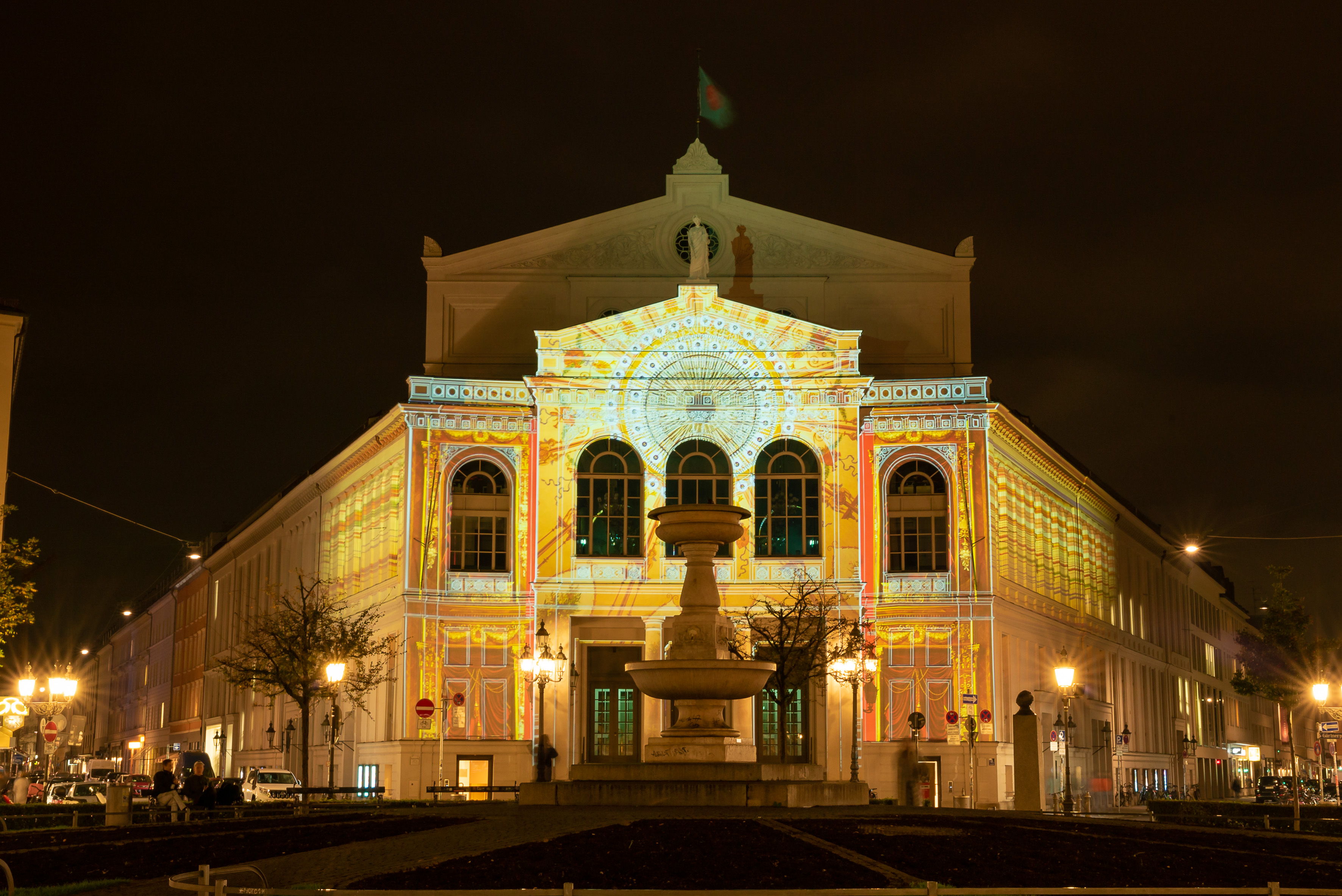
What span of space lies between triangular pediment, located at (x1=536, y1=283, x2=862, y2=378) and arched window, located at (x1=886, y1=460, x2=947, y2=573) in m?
4.15

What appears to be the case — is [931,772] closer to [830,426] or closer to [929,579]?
[929,579]

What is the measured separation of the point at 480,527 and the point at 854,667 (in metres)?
13.5

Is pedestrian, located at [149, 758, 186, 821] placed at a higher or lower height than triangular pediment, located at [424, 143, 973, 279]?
lower

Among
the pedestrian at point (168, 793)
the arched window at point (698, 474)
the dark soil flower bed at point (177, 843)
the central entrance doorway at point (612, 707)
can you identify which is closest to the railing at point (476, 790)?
the central entrance doorway at point (612, 707)

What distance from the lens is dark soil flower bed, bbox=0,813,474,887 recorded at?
18.8 meters

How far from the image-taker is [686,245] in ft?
202

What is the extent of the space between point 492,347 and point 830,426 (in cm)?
1263

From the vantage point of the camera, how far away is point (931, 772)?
2101 inches

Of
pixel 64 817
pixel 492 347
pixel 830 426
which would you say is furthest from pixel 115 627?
pixel 64 817

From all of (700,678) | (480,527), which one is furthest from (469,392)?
(700,678)

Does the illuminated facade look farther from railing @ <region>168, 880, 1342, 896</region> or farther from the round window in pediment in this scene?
railing @ <region>168, 880, 1342, 896</region>

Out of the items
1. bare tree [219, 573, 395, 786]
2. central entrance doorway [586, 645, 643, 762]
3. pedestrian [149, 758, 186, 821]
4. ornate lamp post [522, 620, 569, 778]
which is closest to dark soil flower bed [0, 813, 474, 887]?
pedestrian [149, 758, 186, 821]

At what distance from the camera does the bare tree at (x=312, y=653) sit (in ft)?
152

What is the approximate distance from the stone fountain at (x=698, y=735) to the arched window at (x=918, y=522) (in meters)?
23.8
